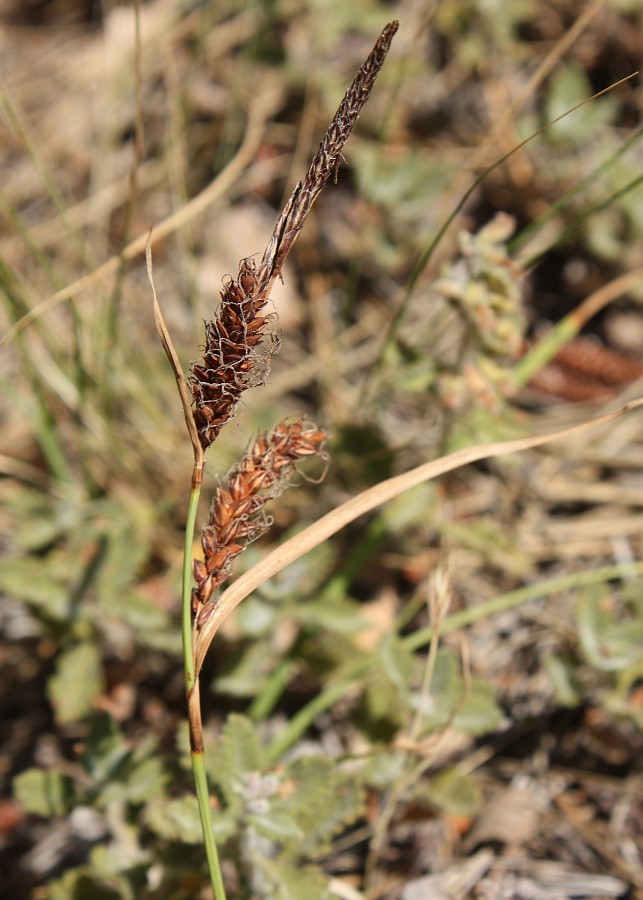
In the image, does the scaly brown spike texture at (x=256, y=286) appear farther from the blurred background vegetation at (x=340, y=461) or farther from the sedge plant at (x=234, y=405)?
the blurred background vegetation at (x=340, y=461)

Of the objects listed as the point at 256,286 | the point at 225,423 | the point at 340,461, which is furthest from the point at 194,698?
the point at 340,461

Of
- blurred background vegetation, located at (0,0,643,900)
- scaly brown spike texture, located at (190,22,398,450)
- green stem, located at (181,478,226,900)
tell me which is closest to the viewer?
scaly brown spike texture, located at (190,22,398,450)

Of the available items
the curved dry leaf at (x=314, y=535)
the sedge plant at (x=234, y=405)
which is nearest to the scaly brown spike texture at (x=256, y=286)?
the sedge plant at (x=234, y=405)

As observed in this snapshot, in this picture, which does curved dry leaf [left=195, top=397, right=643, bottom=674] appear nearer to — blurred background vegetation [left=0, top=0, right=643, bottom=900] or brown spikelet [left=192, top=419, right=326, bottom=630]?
brown spikelet [left=192, top=419, right=326, bottom=630]

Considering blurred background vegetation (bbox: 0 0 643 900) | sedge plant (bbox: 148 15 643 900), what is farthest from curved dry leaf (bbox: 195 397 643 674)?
blurred background vegetation (bbox: 0 0 643 900)

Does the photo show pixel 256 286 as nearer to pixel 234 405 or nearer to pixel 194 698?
pixel 234 405
